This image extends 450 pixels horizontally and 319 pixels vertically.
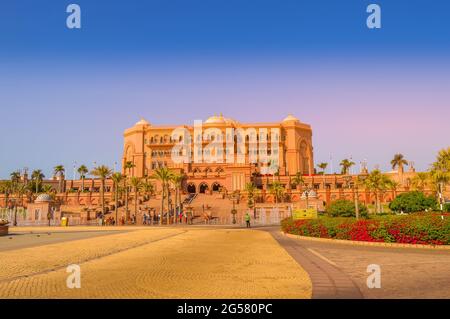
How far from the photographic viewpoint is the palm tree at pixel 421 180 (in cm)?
6831

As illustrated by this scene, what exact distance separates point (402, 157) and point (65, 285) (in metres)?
106

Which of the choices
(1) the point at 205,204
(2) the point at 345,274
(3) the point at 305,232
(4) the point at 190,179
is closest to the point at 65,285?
(2) the point at 345,274

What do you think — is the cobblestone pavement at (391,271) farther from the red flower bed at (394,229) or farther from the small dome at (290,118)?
the small dome at (290,118)

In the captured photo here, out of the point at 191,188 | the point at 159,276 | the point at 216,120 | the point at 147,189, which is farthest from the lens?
the point at 216,120

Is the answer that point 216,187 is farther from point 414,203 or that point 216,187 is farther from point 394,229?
point 394,229

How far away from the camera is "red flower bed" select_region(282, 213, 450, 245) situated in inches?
706

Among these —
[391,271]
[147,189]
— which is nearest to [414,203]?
[391,271]

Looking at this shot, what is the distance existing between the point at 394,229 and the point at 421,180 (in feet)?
193

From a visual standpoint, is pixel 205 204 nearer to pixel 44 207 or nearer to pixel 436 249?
pixel 44 207

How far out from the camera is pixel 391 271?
11.2 metres

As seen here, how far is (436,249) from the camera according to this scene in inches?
687

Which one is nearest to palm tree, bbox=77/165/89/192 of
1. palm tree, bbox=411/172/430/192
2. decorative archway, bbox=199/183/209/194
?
decorative archway, bbox=199/183/209/194

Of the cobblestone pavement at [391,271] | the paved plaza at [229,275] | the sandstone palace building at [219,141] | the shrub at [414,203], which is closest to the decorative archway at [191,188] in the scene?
the sandstone palace building at [219,141]
